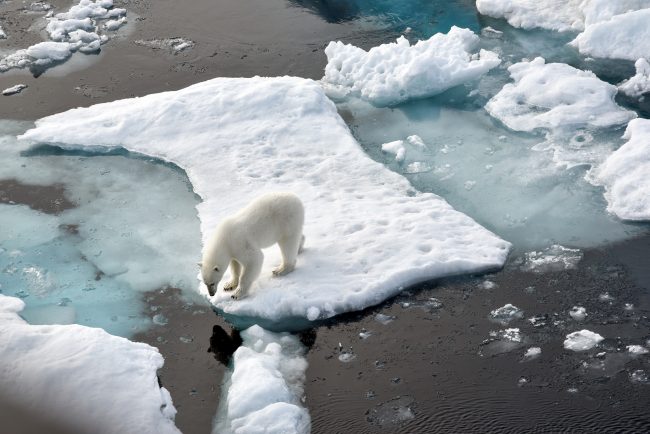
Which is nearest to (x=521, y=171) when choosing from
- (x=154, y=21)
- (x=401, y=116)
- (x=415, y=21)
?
(x=401, y=116)

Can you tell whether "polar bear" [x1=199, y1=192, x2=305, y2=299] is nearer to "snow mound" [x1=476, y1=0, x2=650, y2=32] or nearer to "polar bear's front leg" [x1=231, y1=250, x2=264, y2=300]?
"polar bear's front leg" [x1=231, y1=250, x2=264, y2=300]

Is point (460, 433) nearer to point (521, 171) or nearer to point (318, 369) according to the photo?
point (318, 369)

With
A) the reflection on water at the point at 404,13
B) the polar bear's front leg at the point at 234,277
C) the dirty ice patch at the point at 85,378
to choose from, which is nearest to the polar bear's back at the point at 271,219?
the polar bear's front leg at the point at 234,277

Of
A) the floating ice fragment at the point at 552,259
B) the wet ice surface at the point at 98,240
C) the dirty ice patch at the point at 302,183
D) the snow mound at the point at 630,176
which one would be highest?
the snow mound at the point at 630,176

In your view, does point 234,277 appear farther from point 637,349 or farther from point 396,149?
point 637,349

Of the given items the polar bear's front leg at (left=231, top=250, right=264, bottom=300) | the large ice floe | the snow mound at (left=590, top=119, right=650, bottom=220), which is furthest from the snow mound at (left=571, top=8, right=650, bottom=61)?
the large ice floe

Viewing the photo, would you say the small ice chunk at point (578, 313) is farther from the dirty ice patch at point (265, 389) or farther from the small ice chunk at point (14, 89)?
the small ice chunk at point (14, 89)
